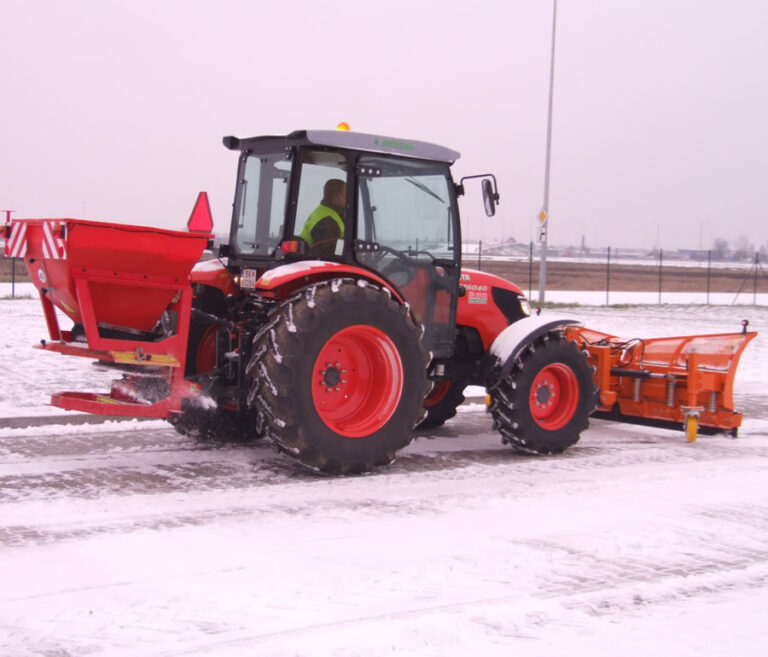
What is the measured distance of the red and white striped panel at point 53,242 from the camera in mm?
5551

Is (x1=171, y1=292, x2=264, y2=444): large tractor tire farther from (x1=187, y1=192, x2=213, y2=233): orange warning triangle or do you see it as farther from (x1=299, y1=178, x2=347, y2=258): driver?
(x1=187, y1=192, x2=213, y2=233): orange warning triangle

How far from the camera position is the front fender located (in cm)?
717

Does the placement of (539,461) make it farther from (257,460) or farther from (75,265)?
(75,265)

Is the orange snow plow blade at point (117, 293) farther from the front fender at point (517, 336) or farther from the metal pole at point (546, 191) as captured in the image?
the metal pole at point (546, 191)

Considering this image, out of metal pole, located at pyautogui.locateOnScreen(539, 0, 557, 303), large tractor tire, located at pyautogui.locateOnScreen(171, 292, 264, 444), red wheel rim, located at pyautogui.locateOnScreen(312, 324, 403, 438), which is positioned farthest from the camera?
metal pole, located at pyautogui.locateOnScreen(539, 0, 557, 303)

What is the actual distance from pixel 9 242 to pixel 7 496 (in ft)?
5.42

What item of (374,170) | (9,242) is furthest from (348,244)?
(9,242)

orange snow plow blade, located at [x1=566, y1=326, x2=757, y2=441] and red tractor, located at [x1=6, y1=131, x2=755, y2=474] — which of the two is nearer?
red tractor, located at [x1=6, y1=131, x2=755, y2=474]

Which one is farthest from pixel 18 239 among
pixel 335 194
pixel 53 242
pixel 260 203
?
pixel 335 194

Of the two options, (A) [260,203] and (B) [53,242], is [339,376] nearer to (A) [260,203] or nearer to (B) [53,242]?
(A) [260,203]

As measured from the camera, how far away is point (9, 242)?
6098 millimetres

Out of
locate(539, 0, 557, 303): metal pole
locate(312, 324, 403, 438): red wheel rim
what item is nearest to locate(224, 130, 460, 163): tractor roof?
locate(312, 324, 403, 438): red wheel rim

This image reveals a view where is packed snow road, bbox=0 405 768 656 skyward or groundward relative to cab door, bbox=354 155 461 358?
groundward

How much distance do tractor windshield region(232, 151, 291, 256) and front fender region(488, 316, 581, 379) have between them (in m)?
1.92
